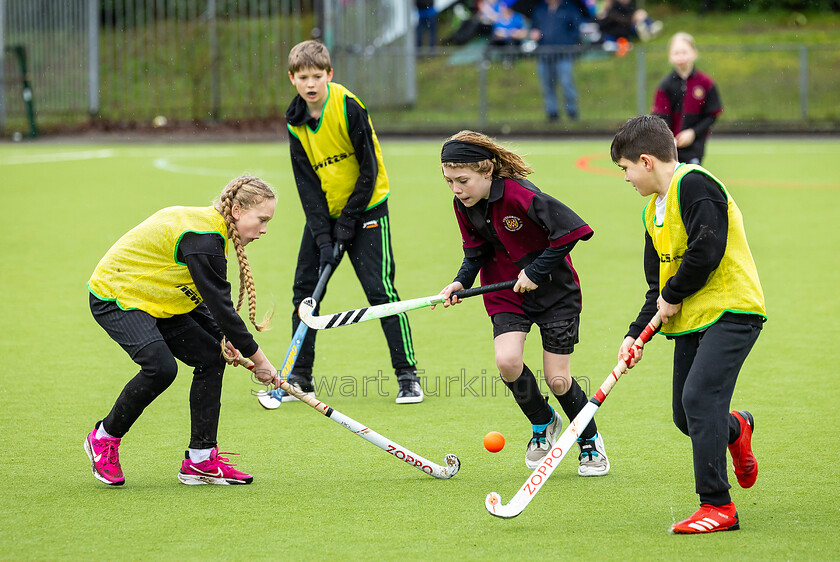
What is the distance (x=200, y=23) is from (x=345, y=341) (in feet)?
52.2

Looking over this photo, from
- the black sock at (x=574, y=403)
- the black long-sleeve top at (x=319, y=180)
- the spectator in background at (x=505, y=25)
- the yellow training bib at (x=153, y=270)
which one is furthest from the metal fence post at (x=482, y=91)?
the yellow training bib at (x=153, y=270)

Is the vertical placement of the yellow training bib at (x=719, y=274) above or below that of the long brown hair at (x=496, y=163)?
below

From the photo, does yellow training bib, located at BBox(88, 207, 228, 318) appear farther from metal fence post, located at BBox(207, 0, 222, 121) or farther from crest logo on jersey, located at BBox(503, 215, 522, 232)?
metal fence post, located at BBox(207, 0, 222, 121)

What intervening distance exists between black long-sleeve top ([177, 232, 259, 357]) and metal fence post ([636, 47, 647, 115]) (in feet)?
53.5

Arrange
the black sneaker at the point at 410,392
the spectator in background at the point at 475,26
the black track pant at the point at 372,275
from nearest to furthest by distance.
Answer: the black sneaker at the point at 410,392
the black track pant at the point at 372,275
the spectator in background at the point at 475,26

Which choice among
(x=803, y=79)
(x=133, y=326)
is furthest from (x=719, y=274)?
(x=803, y=79)

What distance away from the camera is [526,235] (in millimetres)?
4348

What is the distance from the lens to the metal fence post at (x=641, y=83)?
1953 centimetres

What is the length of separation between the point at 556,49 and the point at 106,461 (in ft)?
52.5

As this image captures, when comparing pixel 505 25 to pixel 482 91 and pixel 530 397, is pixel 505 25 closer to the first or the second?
pixel 482 91

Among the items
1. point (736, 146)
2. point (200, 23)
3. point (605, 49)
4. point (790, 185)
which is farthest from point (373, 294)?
point (200, 23)

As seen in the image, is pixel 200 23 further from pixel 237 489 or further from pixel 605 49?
pixel 237 489

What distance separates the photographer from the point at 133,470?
14.6 feet

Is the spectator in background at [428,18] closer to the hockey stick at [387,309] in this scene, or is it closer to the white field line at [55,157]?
the white field line at [55,157]
